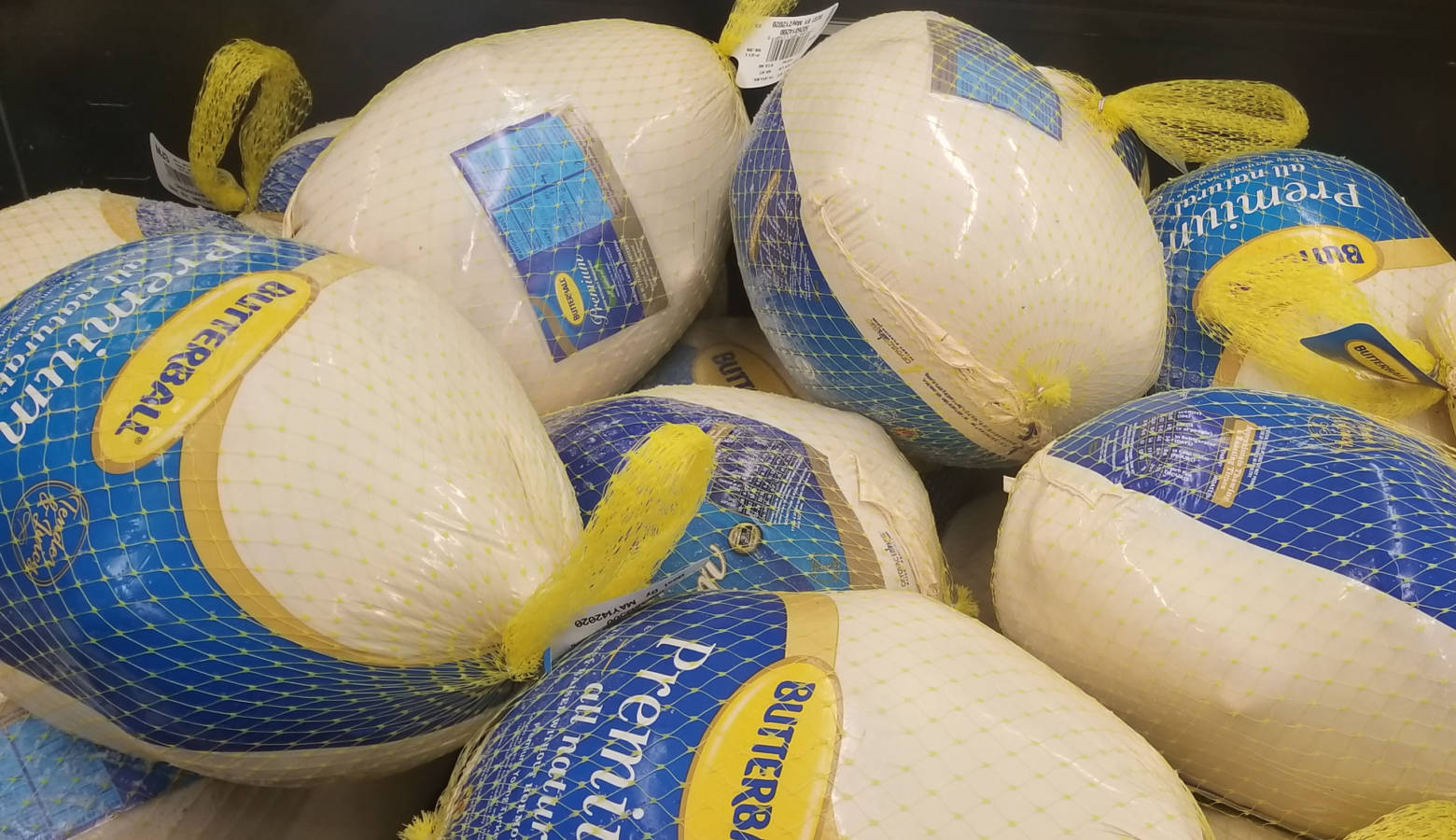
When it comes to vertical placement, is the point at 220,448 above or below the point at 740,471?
above

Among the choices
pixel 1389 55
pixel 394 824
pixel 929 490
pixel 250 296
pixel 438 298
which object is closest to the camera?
pixel 250 296

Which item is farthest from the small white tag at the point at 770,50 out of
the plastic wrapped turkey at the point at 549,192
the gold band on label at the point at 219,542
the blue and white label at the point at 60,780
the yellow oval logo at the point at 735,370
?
the blue and white label at the point at 60,780

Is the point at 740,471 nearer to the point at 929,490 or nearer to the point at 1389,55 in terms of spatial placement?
the point at 929,490

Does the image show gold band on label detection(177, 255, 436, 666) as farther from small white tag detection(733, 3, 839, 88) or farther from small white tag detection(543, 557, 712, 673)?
small white tag detection(733, 3, 839, 88)

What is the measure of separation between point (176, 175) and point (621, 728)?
1.40 metres

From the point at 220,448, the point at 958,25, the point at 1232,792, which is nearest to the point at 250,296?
the point at 220,448

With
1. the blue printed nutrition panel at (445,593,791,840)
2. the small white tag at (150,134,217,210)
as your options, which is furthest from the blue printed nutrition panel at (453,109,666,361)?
the small white tag at (150,134,217,210)

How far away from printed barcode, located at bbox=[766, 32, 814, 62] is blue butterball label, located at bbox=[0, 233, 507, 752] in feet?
2.87

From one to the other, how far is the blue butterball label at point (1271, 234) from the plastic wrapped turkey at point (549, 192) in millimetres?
650

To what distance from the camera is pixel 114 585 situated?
93 centimetres

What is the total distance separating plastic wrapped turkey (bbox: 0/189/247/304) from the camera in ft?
4.51

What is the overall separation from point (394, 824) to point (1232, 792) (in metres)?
0.94

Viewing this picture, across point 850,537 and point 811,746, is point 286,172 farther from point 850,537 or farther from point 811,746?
point 811,746

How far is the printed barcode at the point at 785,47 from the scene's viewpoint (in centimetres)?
164
